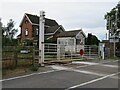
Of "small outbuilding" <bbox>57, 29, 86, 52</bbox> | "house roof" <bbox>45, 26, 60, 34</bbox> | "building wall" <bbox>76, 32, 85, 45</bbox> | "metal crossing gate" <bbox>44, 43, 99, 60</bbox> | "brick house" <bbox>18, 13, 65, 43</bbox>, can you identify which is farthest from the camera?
"house roof" <bbox>45, 26, 60, 34</bbox>

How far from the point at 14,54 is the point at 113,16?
27.5 metres

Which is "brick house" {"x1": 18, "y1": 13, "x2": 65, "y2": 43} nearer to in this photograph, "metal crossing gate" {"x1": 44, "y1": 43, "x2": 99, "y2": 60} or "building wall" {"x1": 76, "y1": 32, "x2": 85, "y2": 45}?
"building wall" {"x1": 76, "y1": 32, "x2": 85, "y2": 45}

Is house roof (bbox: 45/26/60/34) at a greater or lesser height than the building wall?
greater

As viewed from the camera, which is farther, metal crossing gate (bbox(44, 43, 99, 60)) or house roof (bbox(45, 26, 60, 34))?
house roof (bbox(45, 26, 60, 34))

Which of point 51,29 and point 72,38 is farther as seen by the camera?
point 51,29

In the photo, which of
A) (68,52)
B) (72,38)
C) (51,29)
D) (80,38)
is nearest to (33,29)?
(51,29)

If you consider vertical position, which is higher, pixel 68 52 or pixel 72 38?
pixel 72 38

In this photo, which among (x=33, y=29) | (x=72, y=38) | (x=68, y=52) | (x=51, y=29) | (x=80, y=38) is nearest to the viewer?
(x=68, y=52)

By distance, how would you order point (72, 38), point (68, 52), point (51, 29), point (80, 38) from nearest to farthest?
point (68, 52), point (72, 38), point (80, 38), point (51, 29)

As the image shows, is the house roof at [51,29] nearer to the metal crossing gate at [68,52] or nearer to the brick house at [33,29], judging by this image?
the brick house at [33,29]

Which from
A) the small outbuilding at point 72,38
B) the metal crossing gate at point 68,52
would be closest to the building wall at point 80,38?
the small outbuilding at point 72,38

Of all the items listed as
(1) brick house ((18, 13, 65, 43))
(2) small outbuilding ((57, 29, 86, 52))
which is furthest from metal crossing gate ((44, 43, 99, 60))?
(1) brick house ((18, 13, 65, 43))

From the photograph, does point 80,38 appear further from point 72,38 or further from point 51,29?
point 51,29

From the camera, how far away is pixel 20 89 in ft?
20.7
